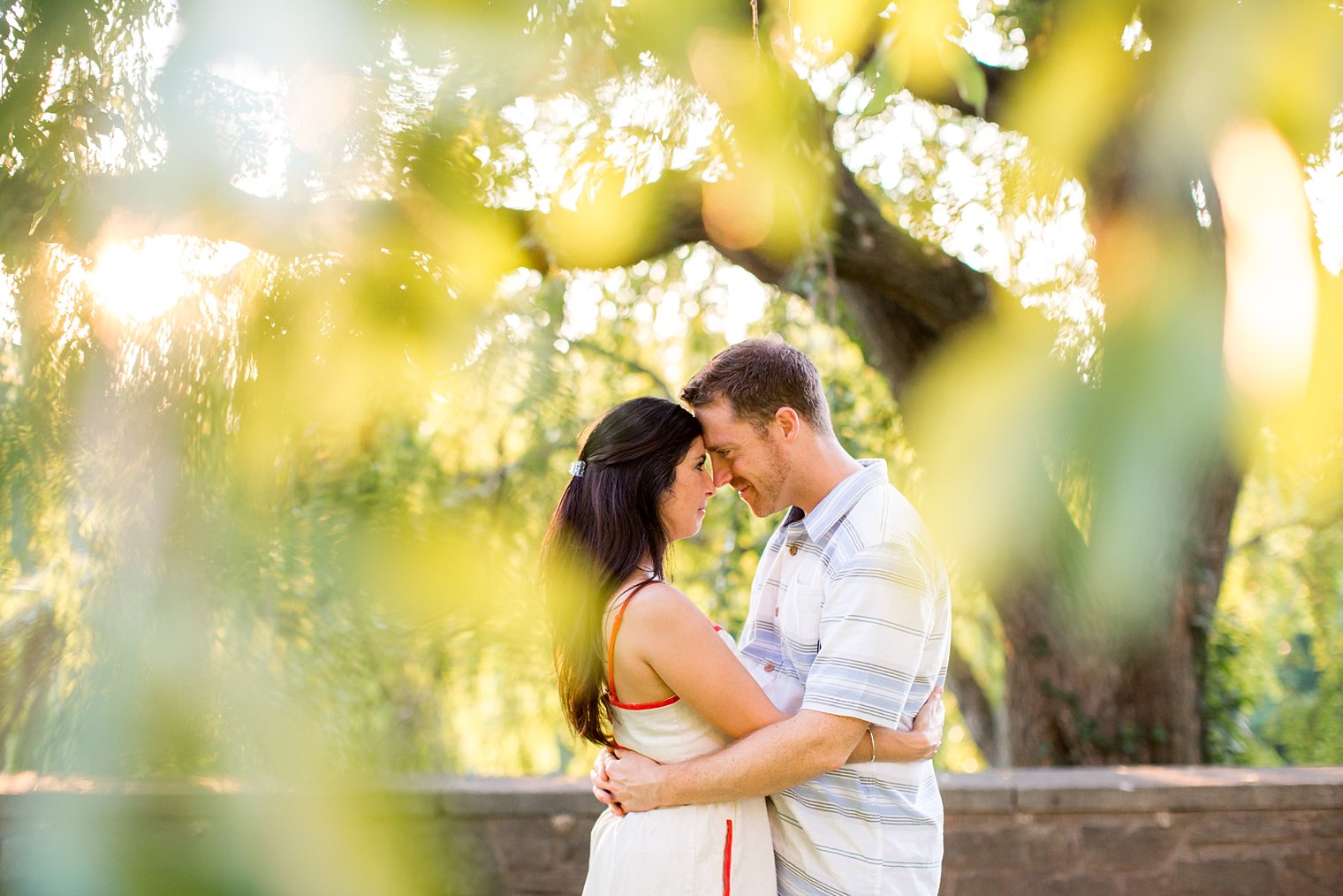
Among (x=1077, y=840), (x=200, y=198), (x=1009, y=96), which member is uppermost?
(x=1009, y=96)

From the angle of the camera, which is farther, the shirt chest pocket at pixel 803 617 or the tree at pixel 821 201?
the tree at pixel 821 201

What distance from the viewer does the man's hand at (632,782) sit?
196 cm

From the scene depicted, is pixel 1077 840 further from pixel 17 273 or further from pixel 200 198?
pixel 17 273

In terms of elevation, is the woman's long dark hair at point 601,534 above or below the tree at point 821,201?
below

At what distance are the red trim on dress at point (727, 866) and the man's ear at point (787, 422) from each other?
727mm

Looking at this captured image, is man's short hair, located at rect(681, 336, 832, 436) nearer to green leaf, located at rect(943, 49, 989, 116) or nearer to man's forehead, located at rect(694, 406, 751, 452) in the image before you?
man's forehead, located at rect(694, 406, 751, 452)

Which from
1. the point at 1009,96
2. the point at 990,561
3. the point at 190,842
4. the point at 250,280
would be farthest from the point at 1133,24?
the point at 190,842

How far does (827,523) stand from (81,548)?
3108 mm

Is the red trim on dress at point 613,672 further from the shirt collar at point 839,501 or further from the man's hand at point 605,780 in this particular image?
the shirt collar at point 839,501

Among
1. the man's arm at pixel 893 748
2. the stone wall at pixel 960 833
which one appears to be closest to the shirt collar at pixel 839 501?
the man's arm at pixel 893 748

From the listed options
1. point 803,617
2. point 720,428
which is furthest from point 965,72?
point 803,617

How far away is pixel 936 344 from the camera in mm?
5867

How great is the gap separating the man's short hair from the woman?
0.09m

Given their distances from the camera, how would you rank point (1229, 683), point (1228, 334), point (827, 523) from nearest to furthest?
1. point (827, 523)
2. point (1228, 334)
3. point (1229, 683)
